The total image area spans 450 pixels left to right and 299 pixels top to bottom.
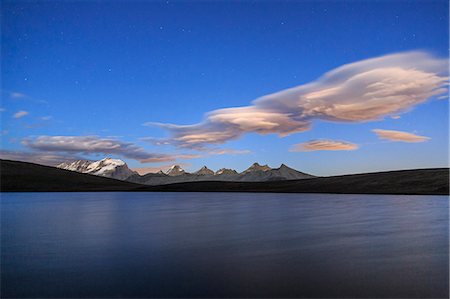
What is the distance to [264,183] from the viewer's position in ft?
507

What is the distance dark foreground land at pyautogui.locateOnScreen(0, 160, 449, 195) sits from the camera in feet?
336

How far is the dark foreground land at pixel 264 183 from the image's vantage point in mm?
102494

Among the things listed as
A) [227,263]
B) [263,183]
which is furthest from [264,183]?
[227,263]

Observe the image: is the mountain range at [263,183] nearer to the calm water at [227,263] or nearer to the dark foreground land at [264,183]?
the dark foreground land at [264,183]

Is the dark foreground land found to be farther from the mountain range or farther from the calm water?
the calm water

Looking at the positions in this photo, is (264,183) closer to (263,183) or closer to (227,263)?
(263,183)

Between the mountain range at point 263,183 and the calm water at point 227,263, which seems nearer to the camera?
the calm water at point 227,263

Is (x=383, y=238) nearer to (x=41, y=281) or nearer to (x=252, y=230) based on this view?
(x=252, y=230)

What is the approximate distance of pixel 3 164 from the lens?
168875 mm

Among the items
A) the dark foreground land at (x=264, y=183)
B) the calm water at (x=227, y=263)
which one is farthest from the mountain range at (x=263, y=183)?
the calm water at (x=227, y=263)

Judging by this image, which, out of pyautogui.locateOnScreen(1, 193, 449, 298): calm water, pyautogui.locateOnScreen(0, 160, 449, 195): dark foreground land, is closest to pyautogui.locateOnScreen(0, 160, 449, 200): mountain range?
pyautogui.locateOnScreen(0, 160, 449, 195): dark foreground land

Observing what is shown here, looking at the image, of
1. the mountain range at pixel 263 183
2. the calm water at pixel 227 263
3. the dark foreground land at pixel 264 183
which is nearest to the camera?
the calm water at pixel 227 263

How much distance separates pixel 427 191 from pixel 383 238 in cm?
8576

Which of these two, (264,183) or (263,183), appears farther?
(263,183)
